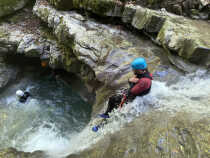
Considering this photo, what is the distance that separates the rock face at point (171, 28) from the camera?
210 inches

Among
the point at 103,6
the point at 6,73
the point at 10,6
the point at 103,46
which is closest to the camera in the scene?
the point at 103,46

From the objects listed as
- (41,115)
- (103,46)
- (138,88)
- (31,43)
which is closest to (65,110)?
(41,115)

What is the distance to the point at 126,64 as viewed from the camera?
6.46 metres

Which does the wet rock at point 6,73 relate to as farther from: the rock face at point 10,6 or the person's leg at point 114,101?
the person's leg at point 114,101

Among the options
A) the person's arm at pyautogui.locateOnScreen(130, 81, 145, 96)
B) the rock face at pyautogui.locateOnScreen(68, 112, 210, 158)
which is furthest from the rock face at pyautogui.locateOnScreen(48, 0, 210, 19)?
the rock face at pyautogui.locateOnScreen(68, 112, 210, 158)

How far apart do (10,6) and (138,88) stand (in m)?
11.9

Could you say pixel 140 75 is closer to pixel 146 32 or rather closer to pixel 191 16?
pixel 146 32

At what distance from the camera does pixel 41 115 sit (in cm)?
824

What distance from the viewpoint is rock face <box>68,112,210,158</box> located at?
115 inches

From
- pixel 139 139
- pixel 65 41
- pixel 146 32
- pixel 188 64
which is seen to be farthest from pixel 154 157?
pixel 65 41

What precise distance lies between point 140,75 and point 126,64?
2218 mm

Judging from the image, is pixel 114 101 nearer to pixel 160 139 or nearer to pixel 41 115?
pixel 160 139

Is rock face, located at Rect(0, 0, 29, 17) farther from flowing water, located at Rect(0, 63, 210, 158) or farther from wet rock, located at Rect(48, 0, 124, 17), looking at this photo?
wet rock, located at Rect(48, 0, 124, 17)

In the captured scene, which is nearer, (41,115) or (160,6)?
(160,6)
